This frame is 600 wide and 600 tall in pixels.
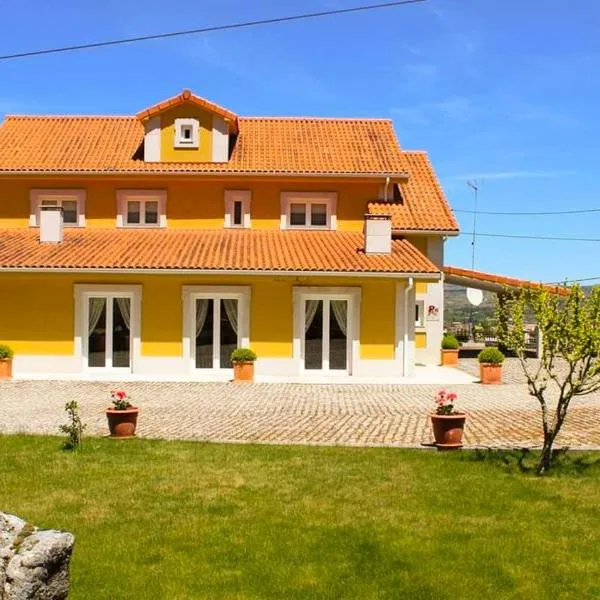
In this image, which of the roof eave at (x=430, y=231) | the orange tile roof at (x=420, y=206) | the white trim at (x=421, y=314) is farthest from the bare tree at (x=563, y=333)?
the white trim at (x=421, y=314)

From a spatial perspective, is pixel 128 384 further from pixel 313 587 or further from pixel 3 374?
pixel 313 587

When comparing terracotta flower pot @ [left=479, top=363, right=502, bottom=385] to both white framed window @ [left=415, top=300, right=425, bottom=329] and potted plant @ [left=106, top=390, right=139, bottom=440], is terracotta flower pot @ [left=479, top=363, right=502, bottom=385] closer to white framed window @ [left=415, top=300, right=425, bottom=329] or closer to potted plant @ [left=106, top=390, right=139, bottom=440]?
white framed window @ [left=415, top=300, right=425, bottom=329]

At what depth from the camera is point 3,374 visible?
20859 mm

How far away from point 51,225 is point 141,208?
10.0 ft

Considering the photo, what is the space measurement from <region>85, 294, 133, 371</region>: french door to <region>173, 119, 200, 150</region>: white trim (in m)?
6.30

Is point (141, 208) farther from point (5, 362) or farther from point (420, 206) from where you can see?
point (420, 206)

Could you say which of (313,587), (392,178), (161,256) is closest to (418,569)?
(313,587)

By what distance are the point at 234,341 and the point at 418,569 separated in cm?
1591

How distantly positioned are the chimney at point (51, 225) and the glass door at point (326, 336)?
8207 mm

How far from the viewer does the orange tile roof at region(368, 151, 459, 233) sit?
2483 centimetres

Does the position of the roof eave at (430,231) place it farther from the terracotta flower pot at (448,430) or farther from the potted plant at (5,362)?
the terracotta flower pot at (448,430)

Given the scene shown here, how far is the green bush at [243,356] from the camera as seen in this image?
2047 cm

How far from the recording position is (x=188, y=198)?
80.2ft

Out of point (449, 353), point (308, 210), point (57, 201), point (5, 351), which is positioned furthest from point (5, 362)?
point (449, 353)
